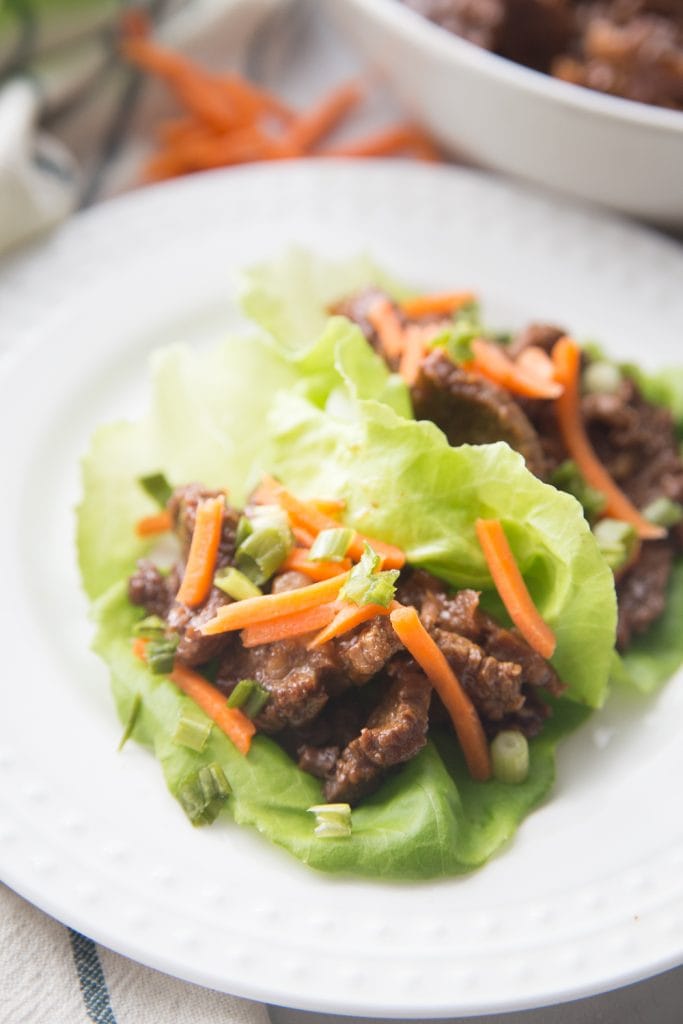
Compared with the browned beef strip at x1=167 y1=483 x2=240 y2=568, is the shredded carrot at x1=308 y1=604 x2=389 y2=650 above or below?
below

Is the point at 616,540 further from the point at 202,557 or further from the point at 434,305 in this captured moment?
the point at 202,557

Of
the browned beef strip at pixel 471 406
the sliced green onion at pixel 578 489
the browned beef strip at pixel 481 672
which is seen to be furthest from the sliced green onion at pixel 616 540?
the browned beef strip at pixel 481 672

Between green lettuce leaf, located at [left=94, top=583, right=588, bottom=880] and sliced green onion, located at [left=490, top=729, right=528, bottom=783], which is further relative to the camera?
sliced green onion, located at [left=490, top=729, right=528, bottom=783]

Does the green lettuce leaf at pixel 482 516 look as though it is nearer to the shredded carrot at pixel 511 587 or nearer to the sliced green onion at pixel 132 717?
the shredded carrot at pixel 511 587

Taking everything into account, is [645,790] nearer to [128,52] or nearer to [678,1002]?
[678,1002]

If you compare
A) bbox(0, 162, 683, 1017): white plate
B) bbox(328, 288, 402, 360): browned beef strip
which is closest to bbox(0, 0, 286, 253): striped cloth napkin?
bbox(0, 162, 683, 1017): white plate

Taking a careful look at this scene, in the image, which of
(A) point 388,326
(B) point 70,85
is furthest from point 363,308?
(B) point 70,85

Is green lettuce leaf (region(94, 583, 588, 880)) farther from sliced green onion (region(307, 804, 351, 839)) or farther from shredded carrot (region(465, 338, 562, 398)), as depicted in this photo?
shredded carrot (region(465, 338, 562, 398))

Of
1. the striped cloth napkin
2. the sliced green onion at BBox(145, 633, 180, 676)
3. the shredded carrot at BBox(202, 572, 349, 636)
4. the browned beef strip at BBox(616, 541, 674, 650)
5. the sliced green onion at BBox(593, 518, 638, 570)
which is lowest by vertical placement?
the browned beef strip at BBox(616, 541, 674, 650)
